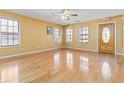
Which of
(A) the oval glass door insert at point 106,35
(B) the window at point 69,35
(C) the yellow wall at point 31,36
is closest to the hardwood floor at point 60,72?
(C) the yellow wall at point 31,36

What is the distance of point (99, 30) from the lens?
26.0 feet

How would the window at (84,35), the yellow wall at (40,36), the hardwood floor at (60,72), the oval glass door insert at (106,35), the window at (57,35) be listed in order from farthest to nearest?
the window at (57,35), the window at (84,35), the oval glass door insert at (106,35), the yellow wall at (40,36), the hardwood floor at (60,72)

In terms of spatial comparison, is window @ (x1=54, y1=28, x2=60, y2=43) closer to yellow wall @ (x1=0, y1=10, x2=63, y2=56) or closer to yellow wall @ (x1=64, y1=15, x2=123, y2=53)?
yellow wall @ (x1=0, y1=10, x2=63, y2=56)

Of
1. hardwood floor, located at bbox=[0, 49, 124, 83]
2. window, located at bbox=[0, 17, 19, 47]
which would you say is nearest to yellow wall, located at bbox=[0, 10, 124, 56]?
window, located at bbox=[0, 17, 19, 47]

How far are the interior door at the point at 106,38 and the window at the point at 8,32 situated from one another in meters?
5.31

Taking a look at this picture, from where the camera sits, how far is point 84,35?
922cm

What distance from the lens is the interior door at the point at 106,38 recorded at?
23.4 feet

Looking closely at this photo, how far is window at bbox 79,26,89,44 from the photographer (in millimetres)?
8953

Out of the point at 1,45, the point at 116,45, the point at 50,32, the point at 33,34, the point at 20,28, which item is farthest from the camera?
the point at 50,32

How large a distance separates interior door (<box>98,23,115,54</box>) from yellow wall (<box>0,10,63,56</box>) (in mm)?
3908

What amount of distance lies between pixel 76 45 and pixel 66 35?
1.66m

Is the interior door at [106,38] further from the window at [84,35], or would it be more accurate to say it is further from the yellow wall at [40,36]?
the window at [84,35]
